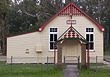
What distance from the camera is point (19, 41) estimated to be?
43375 millimetres

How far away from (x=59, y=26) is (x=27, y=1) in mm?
44256

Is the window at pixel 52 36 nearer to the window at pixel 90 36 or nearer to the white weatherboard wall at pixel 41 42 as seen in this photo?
the white weatherboard wall at pixel 41 42

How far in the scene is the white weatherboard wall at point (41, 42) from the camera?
43.3 metres

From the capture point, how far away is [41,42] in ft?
143

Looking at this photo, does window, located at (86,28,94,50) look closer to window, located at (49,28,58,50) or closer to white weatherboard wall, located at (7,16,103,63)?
white weatherboard wall, located at (7,16,103,63)

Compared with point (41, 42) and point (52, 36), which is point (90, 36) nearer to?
point (52, 36)

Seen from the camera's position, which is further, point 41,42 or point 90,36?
point 90,36

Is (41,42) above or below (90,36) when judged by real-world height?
below

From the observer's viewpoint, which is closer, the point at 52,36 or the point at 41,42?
the point at 41,42

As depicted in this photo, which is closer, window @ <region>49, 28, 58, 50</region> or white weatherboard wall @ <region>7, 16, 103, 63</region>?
white weatherboard wall @ <region>7, 16, 103, 63</region>

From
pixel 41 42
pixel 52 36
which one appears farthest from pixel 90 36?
pixel 41 42

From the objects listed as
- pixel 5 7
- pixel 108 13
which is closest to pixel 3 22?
pixel 5 7

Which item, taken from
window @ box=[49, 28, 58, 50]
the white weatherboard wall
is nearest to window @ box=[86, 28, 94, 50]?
the white weatherboard wall

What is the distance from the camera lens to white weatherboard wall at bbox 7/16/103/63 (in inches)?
1706
